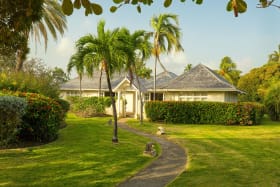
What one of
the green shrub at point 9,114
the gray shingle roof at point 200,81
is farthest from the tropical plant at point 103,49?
the gray shingle roof at point 200,81

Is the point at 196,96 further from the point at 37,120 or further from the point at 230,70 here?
the point at 230,70

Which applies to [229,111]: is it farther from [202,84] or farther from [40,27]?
[40,27]

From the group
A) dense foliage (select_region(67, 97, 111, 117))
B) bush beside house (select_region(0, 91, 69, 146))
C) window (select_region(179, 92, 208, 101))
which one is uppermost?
window (select_region(179, 92, 208, 101))

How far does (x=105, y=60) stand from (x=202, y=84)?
18.6 metres

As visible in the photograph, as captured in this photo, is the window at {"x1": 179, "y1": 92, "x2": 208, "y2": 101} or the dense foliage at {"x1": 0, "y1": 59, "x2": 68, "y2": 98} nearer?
the dense foliage at {"x1": 0, "y1": 59, "x2": 68, "y2": 98}

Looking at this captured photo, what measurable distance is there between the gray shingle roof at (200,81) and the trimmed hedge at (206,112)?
266 centimetres

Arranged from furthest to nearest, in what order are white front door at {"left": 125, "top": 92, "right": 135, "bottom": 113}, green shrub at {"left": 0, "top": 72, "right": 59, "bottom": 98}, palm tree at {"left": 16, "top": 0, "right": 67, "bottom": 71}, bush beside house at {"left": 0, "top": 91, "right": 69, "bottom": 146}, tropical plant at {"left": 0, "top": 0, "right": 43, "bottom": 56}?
white front door at {"left": 125, "top": 92, "right": 135, "bottom": 113} < palm tree at {"left": 16, "top": 0, "right": 67, "bottom": 71} < green shrub at {"left": 0, "top": 72, "right": 59, "bottom": 98} < bush beside house at {"left": 0, "top": 91, "right": 69, "bottom": 146} < tropical plant at {"left": 0, "top": 0, "right": 43, "bottom": 56}

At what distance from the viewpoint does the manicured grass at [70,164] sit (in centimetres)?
775

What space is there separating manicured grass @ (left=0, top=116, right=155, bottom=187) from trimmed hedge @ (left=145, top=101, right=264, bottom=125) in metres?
14.6

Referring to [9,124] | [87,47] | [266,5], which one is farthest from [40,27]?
[266,5]

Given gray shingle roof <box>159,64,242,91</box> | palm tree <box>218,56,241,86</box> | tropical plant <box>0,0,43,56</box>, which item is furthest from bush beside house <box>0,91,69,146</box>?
palm tree <box>218,56,241,86</box>

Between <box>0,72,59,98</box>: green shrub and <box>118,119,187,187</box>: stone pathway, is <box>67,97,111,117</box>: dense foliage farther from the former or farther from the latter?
<box>118,119,187,187</box>: stone pathway

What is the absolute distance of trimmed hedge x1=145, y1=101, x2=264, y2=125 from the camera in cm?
2669

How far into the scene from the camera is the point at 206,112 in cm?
2717
